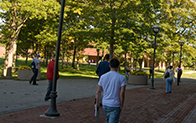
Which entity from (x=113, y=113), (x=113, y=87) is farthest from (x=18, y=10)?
(x=113, y=113)

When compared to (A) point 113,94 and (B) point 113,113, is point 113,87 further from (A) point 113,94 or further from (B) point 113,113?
(B) point 113,113

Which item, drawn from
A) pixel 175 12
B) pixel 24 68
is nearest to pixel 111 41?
pixel 24 68

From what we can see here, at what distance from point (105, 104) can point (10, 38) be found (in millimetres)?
15542

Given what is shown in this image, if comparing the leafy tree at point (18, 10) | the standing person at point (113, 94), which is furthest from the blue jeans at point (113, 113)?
the leafy tree at point (18, 10)

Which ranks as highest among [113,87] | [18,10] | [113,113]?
[18,10]

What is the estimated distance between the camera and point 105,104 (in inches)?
139

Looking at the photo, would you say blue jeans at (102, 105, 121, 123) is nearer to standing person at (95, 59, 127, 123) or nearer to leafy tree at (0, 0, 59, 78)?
standing person at (95, 59, 127, 123)

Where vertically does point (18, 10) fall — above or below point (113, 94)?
above

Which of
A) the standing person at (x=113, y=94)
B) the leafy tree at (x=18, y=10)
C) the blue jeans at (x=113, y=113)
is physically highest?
the leafy tree at (x=18, y=10)

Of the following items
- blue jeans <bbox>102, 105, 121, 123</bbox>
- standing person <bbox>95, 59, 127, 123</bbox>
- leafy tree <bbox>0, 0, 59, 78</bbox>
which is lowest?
blue jeans <bbox>102, 105, 121, 123</bbox>

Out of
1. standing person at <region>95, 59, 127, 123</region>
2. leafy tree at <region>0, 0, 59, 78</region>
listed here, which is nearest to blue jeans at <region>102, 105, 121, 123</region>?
standing person at <region>95, 59, 127, 123</region>

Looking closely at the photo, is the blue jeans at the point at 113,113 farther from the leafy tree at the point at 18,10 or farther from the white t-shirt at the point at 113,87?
the leafy tree at the point at 18,10

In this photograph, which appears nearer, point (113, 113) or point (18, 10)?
point (113, 113)

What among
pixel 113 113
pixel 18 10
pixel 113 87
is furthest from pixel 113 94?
pixel 18 10
